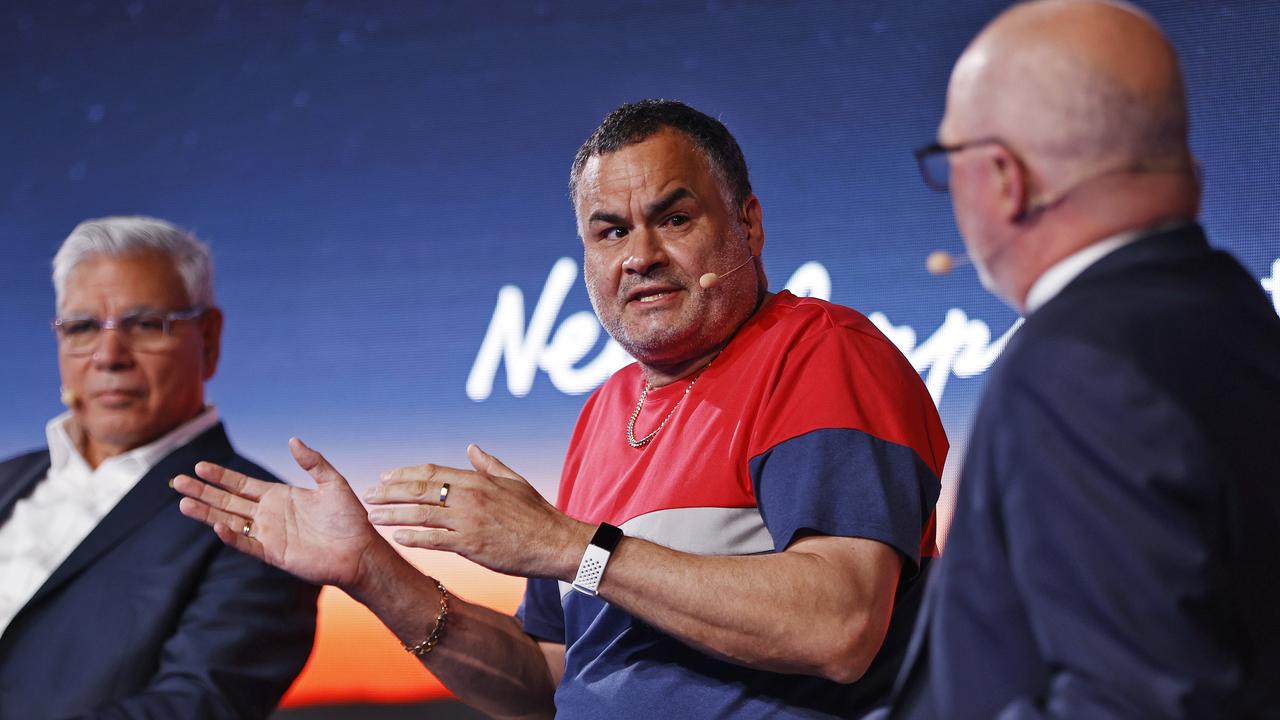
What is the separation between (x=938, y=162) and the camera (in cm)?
112

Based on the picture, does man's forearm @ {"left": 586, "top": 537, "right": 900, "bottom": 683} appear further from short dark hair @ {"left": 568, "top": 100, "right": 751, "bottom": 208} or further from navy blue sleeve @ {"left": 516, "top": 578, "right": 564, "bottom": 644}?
short dark hair @ {"left": 568, "top": 100, "right": 751, "bottom": 208}

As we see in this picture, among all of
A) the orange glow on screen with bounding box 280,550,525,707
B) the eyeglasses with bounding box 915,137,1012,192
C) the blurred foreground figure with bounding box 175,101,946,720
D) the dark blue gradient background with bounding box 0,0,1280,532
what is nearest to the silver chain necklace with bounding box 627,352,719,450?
the blurred foreground figure with bounding box 175,101,946,720

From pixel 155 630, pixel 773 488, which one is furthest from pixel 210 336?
pixel 773 488

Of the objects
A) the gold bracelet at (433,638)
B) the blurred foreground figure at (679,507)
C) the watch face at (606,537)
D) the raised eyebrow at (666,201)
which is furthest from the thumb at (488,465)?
the raised eyebrow at (666,201)

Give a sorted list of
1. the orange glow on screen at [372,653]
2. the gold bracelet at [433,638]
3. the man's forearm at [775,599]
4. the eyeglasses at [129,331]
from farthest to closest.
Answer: the orange glow on screen at [372,653] < the eyeglasses at [129,331] < the gold bracelet at [433,638] < the man's forearm at [775,599]

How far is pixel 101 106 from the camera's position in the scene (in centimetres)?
367

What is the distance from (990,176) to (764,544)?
2.26ft

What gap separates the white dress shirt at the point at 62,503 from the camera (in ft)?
7.41

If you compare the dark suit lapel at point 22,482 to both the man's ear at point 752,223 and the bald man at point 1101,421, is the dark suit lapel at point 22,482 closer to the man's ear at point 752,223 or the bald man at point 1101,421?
the man's ear at point 752,223

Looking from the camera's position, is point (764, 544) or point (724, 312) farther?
point (724, 312)

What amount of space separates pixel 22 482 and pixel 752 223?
5.13ft

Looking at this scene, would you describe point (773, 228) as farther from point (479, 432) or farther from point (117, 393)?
point (117, 393)

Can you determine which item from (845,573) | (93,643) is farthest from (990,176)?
(93,643)

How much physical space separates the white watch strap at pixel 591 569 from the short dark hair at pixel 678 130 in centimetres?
69
